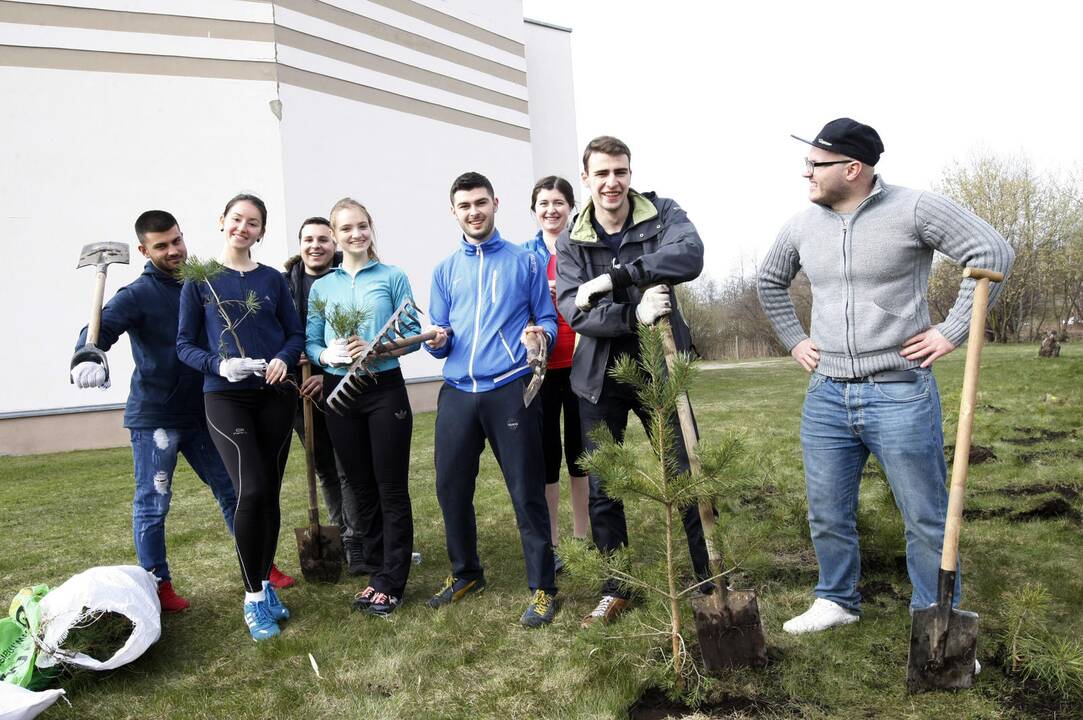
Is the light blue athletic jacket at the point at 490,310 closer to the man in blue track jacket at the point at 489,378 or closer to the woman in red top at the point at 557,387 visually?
the man in blue track jacket at the point at 489,378

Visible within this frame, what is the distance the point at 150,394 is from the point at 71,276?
9623 mm

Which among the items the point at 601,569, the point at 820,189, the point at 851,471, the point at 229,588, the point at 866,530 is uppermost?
the point at 820,189

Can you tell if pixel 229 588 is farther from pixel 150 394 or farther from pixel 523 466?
pixel 523 466

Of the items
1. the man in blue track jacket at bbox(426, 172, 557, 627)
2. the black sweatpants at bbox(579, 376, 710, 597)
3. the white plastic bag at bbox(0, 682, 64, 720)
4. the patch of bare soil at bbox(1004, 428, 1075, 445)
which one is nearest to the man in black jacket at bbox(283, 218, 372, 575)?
the man in blue track jacket at bbox(426, 172, 557, 627)

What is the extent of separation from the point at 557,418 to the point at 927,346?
1.89 meters

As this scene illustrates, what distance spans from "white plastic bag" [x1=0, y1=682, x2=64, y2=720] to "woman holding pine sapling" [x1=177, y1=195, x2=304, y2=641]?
94cm

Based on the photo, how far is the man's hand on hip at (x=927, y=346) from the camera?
8.43 feet

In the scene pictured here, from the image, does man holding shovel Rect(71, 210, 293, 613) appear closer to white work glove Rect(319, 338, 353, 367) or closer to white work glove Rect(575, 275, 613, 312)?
white work glove Rect(319, 338, 353, 367)

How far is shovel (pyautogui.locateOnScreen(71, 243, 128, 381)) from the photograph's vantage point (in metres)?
3.35

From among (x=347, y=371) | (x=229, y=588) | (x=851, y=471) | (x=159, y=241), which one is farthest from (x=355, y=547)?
(x=851, y=471)

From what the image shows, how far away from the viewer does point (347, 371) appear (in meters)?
3.62

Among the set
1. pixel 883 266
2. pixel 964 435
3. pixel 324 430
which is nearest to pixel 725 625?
pixel 964 435

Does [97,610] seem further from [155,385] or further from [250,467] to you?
[155,385]

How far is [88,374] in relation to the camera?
Result: 3.32m
